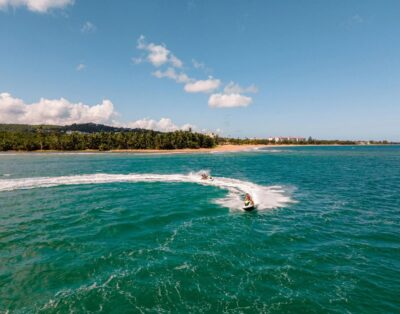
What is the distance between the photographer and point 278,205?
Answer: 42625mm

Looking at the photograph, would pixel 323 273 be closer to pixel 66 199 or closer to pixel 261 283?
pixel 261 283

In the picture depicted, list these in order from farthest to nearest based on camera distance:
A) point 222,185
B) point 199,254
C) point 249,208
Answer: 1. point 222,185
2. point 249,208
3. point 199,254

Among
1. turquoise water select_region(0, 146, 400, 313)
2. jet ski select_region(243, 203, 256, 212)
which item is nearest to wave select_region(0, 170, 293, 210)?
turquoise water select_region(0, 146, 400, 313)

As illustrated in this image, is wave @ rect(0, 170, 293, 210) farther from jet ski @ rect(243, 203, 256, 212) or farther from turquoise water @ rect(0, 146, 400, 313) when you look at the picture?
jet ski @ rect(243, 203, 256, 212)

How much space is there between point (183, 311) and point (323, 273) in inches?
500

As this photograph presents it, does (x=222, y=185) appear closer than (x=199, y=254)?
No

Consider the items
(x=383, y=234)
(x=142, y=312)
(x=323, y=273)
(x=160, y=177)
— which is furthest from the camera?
(x=160, y=177)

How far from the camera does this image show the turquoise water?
18.5 meters

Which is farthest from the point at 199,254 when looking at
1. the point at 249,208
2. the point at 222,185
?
the point at 222,185

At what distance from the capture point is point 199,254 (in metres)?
25.2

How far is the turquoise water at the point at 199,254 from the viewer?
1847 cm

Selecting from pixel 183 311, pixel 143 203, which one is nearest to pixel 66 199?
pixel 143 203

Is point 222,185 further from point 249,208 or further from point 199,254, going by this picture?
point 199,254

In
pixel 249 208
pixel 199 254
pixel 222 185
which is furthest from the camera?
pixel 222 185
